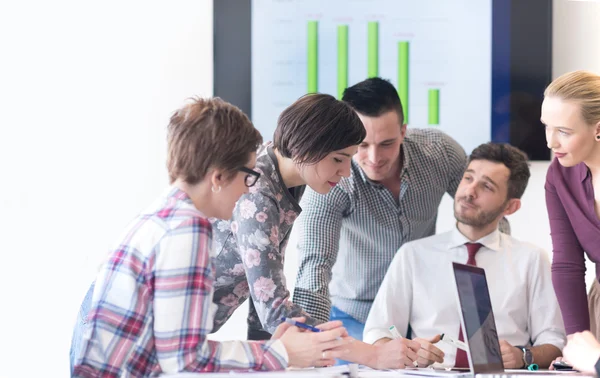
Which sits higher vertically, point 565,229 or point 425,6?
point 425,6

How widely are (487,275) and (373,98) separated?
0.72 metres

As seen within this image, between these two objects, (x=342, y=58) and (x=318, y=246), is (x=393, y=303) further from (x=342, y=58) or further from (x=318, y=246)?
(x=342, y=58)

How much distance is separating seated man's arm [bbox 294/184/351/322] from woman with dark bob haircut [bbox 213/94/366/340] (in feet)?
0.75

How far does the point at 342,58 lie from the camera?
10.7 ft

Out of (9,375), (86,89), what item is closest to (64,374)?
(9,375)

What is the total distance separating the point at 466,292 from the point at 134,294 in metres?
0.68

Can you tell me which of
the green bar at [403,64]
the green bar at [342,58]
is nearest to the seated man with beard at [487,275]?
the green bar at [403,64]

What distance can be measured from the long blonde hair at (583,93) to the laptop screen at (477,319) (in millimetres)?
512

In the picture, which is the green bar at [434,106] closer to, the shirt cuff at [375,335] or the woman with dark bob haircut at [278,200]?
the shirt cuff at [375,335]

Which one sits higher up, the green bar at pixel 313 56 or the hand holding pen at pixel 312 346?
the green bar at pixel 313 56

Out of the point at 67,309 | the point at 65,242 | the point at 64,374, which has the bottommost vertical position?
the point at 64,374

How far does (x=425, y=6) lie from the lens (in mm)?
3275

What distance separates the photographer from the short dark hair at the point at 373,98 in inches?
95.9

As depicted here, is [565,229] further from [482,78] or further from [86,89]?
[86,89]
